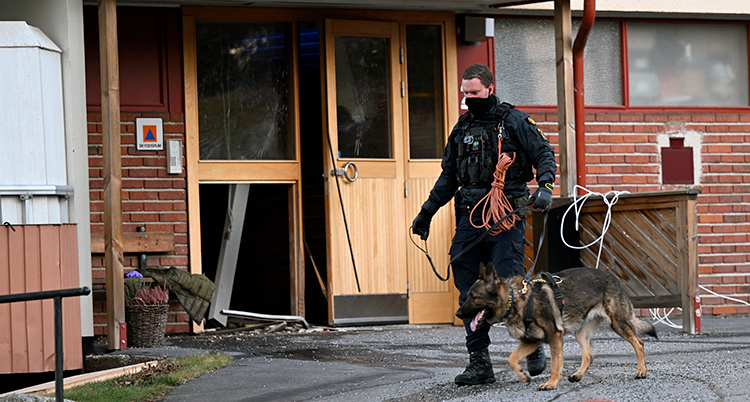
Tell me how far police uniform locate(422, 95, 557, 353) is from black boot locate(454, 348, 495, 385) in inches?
1.9

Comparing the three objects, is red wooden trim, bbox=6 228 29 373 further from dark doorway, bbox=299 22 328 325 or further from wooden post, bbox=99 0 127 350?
dark doorway, bbox=299 22 328 325

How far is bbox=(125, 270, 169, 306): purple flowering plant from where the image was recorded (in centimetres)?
807

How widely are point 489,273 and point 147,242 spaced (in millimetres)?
A: 4582

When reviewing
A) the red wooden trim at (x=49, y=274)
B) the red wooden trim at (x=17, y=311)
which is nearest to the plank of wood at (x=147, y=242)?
the red wooden trim at (x=49, y=274)

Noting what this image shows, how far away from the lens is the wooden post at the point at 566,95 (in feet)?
30.0

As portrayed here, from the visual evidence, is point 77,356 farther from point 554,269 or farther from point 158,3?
point 554,269

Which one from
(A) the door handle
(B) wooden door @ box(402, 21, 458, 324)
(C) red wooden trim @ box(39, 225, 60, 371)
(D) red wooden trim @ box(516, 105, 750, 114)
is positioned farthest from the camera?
(D) red wooden trim @ box(516, 105, 750, 114)

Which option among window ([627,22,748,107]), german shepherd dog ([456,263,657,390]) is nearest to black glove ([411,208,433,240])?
german shepherd dog ([456,263,657,390])

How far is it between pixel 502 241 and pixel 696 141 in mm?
5654

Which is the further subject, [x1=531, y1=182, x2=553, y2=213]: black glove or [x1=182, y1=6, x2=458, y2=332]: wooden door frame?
[x1=182, y1=6, x2=458, y2=332]: wooden door frame

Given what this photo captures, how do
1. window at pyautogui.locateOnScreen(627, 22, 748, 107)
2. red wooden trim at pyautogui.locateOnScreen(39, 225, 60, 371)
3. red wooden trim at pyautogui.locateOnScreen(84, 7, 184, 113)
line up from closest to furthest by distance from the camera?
red wooden trim at pyautogui.locateOnScreen(39, 225, 60, 371), red wooden trim at pyautogui.locateOnScreen(84, 7, 184, 113), window at pyautogui.locateOnScreen(627, 22, 748, 107)

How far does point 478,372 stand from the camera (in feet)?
18.5

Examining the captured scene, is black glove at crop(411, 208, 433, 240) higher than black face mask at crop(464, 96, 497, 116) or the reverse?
the reverse

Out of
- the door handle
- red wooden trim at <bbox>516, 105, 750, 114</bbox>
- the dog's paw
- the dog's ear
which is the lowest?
the dog's paw
